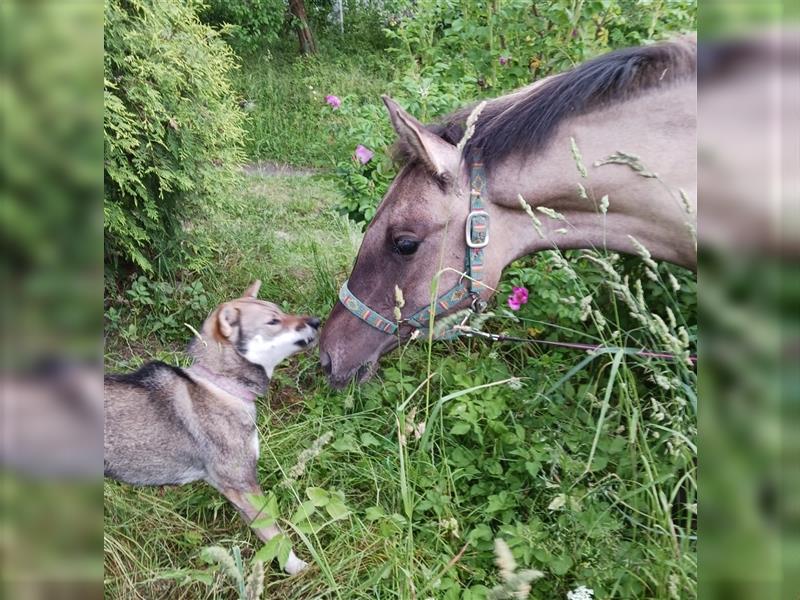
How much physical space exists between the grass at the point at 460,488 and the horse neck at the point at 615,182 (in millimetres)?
465

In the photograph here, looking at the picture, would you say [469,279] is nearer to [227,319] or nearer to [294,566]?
[227,319]

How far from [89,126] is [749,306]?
1.72 feet

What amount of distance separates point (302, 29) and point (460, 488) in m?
11.3

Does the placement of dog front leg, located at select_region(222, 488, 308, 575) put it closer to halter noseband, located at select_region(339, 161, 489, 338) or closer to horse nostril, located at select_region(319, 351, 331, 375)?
horse nostril, located at select_region(319, 351, 331, 375)

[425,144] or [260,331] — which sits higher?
[425,144]

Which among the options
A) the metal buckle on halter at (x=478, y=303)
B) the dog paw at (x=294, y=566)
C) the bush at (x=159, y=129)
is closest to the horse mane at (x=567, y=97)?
the metal buckle on halter at (x=478, y=303)

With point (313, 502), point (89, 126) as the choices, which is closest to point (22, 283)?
point (89, 126)

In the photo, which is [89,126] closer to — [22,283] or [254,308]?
[22,283]

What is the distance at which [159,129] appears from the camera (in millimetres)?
3553

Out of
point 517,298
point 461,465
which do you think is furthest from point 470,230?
point 461,465

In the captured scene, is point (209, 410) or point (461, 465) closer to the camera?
point (209, 410)

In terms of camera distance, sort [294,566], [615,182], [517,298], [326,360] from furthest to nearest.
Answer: [517,298] < [326,360] < [294,566] < [615,182]

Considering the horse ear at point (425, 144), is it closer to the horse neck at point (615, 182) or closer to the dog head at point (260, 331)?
the horse neck at point (615, 182)

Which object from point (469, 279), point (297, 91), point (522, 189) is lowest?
point (469, 279)
